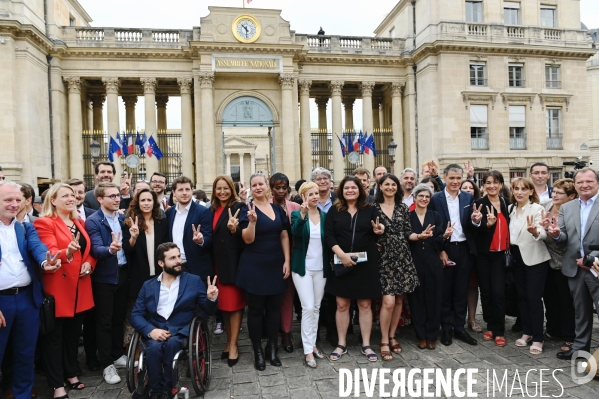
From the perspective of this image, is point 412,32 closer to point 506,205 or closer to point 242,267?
point 506,205

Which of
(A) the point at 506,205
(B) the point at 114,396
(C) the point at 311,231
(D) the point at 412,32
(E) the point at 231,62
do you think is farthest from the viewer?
(D) the point at 412,32

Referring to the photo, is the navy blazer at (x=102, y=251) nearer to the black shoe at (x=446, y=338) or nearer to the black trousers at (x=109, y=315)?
the black trousers at (x=109, y=315)

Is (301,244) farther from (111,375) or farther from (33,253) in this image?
(33,253)

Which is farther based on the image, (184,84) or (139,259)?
(184,84)

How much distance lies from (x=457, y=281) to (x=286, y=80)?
62.1ft

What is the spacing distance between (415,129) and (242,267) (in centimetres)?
2231

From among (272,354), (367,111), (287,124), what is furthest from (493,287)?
(367,111)

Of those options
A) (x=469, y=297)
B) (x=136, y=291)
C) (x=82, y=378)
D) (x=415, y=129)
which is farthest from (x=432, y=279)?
(x=415, y=129)

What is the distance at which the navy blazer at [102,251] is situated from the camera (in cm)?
471

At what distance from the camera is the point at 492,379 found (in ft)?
15.2

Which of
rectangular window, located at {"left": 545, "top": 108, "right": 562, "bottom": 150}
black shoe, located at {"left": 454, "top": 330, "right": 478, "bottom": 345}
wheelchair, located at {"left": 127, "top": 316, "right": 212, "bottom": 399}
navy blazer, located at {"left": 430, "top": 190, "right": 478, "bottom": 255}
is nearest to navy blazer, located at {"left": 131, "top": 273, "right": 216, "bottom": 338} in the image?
wheelchair, located at {"left": 127, "top": 316, "right": 212, "bottom": 399}

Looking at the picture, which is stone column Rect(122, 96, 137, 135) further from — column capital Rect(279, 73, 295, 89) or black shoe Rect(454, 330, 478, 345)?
black shoe Rect(454, 330, 478, 345)

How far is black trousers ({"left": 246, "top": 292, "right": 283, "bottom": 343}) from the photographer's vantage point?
5070 millimetres

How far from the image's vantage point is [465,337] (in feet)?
18.8
